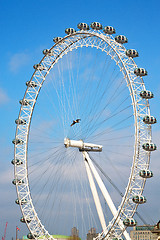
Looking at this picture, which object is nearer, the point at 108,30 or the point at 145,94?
the point at 145,94

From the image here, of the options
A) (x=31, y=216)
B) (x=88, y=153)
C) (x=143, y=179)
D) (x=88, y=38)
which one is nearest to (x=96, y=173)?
(x=88, y=153)

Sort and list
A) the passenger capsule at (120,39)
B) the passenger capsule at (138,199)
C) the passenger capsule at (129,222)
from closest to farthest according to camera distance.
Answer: the passenger capsule at (129,222) → the passenger capsule at (138,199) → the passenger capsule at (120,39)

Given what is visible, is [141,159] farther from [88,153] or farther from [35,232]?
[35,232]

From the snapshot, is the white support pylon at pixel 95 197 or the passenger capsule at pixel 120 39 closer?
the white support pylon at pixel 95 197

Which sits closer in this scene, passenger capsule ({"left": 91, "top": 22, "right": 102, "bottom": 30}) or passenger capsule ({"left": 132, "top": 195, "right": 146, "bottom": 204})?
passenger capsule ({"left": 132, "top": 195, "right": 146, "bottom": 204})

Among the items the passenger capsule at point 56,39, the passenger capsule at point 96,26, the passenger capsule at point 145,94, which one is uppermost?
the passenger capsule at point 56,39

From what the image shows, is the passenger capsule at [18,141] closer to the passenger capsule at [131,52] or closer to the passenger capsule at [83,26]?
the passenger capsule at [83,26]

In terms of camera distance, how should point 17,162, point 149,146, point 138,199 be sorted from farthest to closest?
point 17,162 < point 149,146 < point 138,199

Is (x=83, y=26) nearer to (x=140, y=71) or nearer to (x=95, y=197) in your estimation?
(x=140, y=71)

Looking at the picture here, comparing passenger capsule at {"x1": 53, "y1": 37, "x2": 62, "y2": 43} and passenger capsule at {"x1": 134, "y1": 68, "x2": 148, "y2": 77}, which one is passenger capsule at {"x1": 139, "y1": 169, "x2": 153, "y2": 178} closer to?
passenger capsule at {"x1": 134, "y1": 68, "x2": 148, "y2": 77}

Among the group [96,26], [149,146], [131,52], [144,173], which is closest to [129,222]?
[144,173]

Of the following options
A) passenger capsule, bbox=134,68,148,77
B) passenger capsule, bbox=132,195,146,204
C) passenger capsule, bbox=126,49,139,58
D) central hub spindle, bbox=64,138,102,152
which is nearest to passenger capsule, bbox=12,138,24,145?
central hub spindle, bbox=64,138,102,152

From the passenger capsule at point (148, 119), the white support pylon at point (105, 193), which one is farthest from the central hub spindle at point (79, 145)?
the passenger capsule at point (148, 119)

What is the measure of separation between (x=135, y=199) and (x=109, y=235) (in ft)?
16.6
